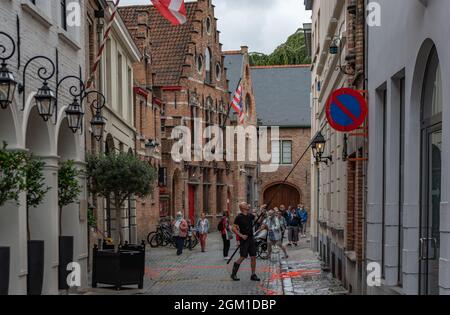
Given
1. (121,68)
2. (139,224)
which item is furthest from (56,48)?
(139,224)

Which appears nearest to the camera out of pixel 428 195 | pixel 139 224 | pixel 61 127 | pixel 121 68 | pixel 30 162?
pixel 428 195

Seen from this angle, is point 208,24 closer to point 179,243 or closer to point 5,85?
point 179,243

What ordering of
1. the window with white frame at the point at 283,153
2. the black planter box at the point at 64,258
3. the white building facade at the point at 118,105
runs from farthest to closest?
the window with white frame at the point at 283,153, the white building facade at the point at 118,105, the black planter box at the point at 64,258

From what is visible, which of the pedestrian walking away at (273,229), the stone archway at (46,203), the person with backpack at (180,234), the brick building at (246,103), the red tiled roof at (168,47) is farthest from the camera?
the brick building at (246,103)

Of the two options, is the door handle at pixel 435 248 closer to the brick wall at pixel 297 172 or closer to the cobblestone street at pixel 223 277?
the cobblestone street at pixel 223 277

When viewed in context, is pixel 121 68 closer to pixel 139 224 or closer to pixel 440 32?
pixel 139 224

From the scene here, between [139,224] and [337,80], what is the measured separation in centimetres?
1464

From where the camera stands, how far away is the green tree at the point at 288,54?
69.8 m

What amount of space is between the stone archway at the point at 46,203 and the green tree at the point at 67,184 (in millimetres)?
509

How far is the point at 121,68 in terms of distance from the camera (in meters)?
25.2

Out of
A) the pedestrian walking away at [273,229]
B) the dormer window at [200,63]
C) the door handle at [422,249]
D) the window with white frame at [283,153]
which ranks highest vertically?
the dormer window at [200,63]

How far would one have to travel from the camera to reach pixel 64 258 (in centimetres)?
1412

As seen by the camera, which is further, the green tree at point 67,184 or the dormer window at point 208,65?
the dormer window at point 208,65

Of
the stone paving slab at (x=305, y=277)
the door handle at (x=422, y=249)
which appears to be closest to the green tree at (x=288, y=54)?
the stone paving slab at (x=305, y=277)
